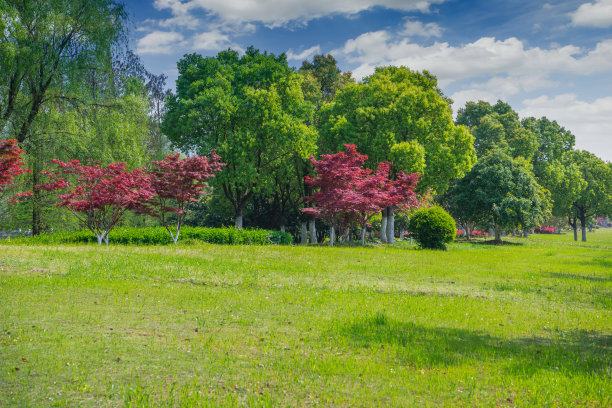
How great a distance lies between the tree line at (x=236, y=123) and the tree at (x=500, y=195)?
11 cm

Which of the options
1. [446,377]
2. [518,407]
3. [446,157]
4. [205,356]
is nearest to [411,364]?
[446,377]

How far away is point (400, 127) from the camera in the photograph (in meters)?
31.4

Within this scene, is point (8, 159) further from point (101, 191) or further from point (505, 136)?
point (505, 136)

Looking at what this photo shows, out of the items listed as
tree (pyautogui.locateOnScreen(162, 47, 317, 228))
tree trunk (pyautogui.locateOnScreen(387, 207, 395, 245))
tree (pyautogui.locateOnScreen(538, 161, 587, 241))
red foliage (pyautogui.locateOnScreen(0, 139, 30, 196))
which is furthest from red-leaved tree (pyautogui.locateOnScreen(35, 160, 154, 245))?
tree (pyautogui.locateOnScreen(538, 161, 587, 241))

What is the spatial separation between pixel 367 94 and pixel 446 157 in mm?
7730

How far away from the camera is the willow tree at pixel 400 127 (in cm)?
3033

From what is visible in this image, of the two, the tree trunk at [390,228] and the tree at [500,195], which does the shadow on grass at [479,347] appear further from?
the tree at [500,195]

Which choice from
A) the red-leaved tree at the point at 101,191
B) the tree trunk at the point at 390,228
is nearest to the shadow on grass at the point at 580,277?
the tree trunk at the point at 390,228

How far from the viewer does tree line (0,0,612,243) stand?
72.2 ft

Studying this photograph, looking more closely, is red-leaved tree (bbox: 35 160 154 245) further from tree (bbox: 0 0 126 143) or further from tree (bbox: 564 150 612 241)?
tree (bbox: 564 150 612 241)

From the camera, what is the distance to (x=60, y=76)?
870 inches

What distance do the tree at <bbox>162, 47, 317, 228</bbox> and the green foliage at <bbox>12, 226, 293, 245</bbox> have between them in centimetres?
450

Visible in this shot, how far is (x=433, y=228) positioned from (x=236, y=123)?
48.3 ft

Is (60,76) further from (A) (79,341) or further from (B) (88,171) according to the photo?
(A) (79,341)
